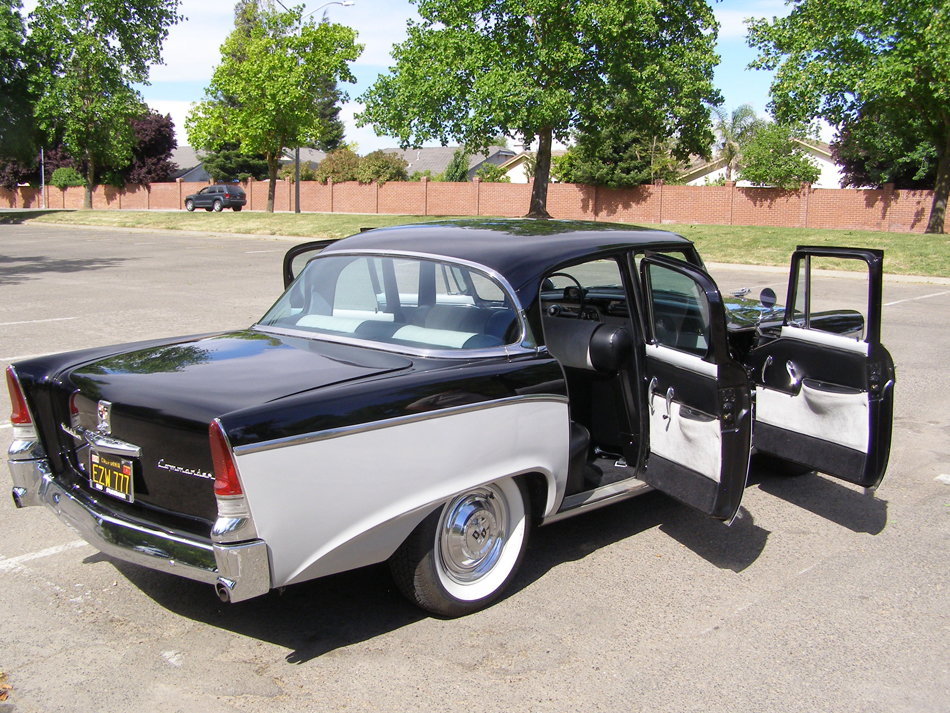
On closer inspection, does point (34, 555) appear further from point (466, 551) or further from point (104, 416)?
point (466, 551)

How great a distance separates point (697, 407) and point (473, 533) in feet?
3.91

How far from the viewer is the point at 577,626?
3611 millimetres

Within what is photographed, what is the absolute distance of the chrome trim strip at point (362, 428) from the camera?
2.85 m

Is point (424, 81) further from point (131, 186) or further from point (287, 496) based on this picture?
point (131, 186)

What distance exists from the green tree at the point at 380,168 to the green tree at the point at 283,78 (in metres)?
9.11

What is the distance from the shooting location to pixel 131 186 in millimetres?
61219

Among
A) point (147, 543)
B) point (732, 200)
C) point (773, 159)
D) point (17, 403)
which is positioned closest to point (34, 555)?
point (17, 403)

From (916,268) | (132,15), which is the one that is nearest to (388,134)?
(916,268)

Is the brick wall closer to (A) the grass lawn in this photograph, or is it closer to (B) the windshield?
(A) the grass lawn

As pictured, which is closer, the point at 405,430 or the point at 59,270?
the point at 405,430

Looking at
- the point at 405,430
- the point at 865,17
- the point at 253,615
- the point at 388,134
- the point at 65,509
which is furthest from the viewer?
the point at 388,134

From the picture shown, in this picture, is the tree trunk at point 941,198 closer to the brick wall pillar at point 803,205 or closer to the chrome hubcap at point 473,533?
the brick wall pillar at point 803,205

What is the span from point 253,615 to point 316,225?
30846 mm

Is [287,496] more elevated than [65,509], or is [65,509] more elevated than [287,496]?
[287,496]
